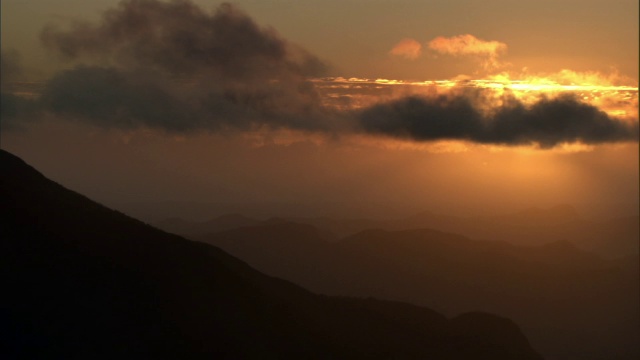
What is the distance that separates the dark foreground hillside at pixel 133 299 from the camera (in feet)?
433

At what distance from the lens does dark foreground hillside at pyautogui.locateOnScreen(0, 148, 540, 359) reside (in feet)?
433

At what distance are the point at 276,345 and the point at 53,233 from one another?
52.3 m

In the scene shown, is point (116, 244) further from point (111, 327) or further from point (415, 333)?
point (415, 333)

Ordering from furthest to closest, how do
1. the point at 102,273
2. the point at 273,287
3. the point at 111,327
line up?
the point at 273,287 → the point at 102,273 → the point at 111,327

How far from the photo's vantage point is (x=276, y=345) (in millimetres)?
152000

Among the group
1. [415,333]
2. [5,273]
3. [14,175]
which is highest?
[14,175]

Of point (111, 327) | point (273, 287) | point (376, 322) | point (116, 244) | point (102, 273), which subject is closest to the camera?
point (111, 327)

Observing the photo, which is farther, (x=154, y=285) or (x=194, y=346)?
(x=154, y=285)

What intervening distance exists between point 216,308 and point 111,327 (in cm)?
2582

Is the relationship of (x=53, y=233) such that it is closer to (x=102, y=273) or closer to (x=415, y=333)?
(x=102, y=273)

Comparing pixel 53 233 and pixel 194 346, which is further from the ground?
pixel 53 233

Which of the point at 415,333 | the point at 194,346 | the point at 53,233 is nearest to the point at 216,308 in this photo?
the point at 194,346

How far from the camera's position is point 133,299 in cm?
14500

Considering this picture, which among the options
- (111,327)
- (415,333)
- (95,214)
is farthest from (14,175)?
(415,333)
